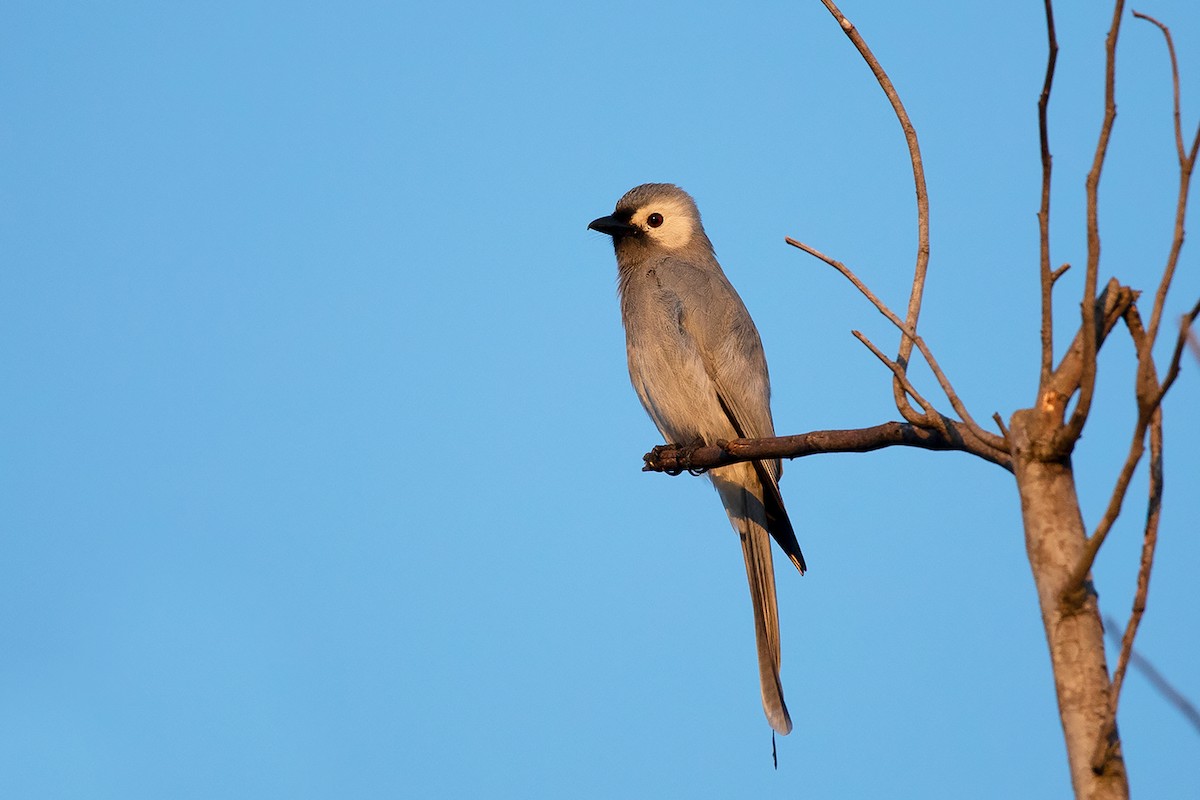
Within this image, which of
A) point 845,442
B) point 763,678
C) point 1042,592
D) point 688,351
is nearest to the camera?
point 1042,592

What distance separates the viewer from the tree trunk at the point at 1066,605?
2605 millimetres

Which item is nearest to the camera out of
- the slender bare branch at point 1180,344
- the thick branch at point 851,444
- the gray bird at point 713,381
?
the slender bare branch at point 1180,344

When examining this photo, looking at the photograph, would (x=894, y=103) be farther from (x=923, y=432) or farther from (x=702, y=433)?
(x=702, y=433)

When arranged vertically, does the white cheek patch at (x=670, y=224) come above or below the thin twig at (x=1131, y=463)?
above

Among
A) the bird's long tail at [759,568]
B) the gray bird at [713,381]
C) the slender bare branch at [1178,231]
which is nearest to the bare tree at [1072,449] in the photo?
the slender bare branch at [1178,231]

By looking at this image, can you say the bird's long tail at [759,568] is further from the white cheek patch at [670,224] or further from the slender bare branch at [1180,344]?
the slender bare branch at [1180,344]

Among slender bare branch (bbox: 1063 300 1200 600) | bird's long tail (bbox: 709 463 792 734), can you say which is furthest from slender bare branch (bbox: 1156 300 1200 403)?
bird's long tail (bbox: 709 463 792 734)

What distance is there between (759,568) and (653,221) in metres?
3.06

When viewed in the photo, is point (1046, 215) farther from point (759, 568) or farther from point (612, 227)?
point (612, 227)

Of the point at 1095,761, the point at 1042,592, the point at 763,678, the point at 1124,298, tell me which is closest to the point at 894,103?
the point at 1124,298

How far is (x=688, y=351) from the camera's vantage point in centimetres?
793

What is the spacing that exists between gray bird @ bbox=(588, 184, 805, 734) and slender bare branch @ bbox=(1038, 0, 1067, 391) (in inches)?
175

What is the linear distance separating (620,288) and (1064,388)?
A: 5.93 metres

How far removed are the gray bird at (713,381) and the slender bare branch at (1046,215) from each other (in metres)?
4.43
